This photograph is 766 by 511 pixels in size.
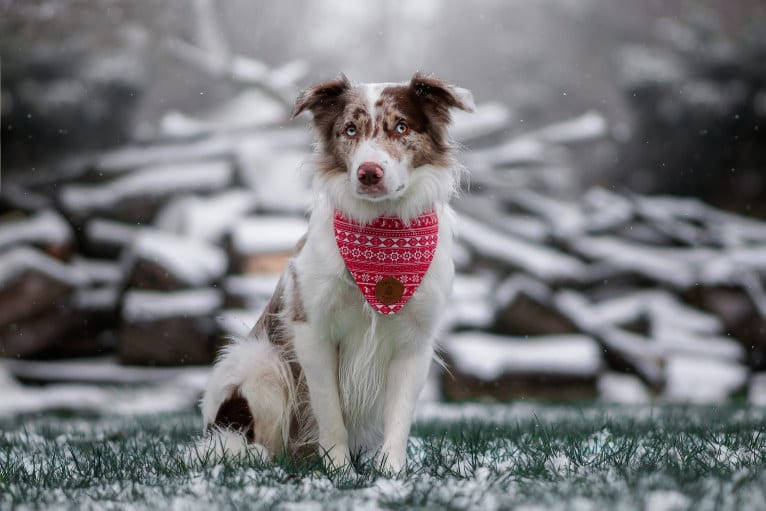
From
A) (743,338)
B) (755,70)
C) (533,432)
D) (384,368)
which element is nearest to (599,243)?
(743,338)

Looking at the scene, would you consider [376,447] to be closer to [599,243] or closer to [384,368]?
[384,368]

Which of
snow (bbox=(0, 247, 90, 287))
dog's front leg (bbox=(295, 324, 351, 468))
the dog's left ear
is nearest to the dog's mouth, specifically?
the dog's left ear

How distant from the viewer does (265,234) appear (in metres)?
6.05

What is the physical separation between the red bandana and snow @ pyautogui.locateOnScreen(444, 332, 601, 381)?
11.4 feet

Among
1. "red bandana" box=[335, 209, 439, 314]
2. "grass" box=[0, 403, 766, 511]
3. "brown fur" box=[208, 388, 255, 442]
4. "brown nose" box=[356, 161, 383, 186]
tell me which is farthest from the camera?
"brown fur" box=[208, 388, 255, 442]

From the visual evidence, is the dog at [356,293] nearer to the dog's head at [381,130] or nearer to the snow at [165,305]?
the dog's head at [381,130]

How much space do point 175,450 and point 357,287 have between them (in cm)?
98

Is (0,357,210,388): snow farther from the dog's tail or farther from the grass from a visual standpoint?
the dog's tail

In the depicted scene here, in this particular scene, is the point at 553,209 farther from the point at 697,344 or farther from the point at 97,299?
the point at 97,299

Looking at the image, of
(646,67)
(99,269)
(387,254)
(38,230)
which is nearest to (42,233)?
(38,230)

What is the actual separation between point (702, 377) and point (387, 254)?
15.2 ft

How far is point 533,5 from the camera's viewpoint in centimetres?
647

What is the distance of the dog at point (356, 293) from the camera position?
A: 246 cm

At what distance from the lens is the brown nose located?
230 centimetres
